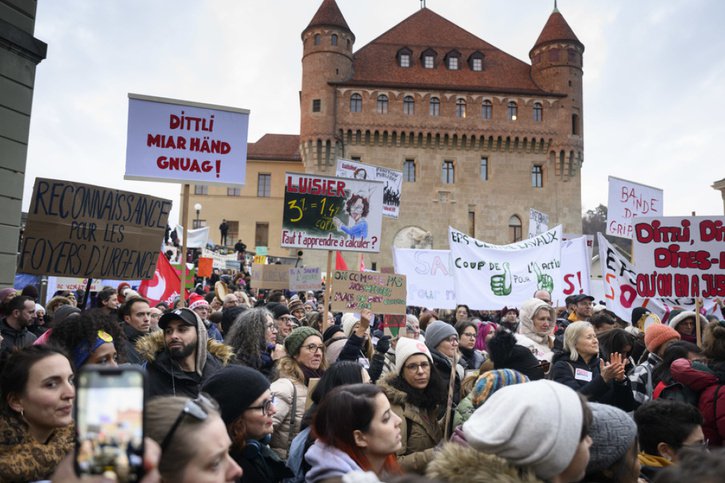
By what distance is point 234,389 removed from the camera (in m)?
2.81

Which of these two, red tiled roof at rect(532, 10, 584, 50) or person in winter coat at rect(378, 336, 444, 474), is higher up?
red tiled roof at rect(532, 10, 584, 50)

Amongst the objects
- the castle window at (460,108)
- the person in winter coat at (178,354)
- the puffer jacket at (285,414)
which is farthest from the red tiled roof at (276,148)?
the puffer jacket at (285,414)

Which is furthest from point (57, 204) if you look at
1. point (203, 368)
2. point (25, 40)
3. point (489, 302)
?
point (489, 302)

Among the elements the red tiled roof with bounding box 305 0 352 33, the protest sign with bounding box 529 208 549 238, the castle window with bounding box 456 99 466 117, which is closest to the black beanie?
the protest sign with bounding box 529 208 549 238

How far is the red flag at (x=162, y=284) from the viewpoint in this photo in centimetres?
917

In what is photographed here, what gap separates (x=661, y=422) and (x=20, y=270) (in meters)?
4.63

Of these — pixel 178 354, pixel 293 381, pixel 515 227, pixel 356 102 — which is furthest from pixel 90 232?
pixel 515 227

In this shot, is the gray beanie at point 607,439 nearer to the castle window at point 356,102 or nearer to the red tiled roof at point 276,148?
the castle window at point 356,102

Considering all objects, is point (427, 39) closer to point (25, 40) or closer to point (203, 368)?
point (25, 40)

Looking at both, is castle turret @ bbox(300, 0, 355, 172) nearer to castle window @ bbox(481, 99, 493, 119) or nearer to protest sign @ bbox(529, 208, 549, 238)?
castle window @ bbox(481, 99, 493, 119)

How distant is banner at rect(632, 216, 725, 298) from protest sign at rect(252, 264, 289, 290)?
24.6ft

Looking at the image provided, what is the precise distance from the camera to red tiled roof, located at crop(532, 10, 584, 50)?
40781 mm

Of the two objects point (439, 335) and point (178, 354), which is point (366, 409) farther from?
point (439, 335)

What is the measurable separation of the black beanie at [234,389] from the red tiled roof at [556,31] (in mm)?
43058
